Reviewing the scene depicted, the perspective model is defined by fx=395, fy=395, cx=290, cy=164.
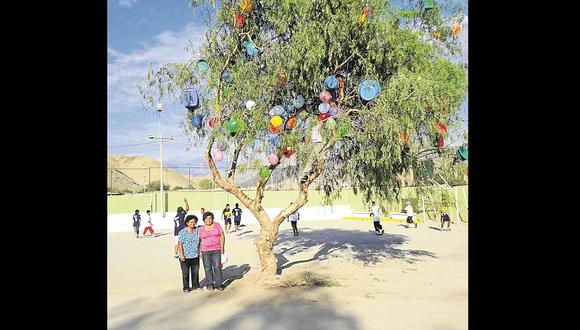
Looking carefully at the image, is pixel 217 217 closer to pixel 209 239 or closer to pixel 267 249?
pixel 267 249

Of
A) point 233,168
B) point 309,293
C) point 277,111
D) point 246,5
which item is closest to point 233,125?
point 277,111

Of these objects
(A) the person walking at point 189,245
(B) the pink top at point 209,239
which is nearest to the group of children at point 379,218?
(B) the pink top at point 209,239

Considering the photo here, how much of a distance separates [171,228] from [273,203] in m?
12.9

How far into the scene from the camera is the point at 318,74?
8055 millimetres

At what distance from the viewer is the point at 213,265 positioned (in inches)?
327

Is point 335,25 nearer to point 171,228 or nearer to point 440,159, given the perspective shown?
point 440,159

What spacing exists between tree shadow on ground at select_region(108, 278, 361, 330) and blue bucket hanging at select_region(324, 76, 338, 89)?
13.9 ft

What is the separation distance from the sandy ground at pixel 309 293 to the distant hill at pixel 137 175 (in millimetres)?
2766

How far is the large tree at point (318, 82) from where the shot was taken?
7867 mm

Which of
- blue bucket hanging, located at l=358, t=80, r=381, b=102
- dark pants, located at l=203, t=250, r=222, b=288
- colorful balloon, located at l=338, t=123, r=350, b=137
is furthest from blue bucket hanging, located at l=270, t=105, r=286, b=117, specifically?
dark pants, located at l=203, t=250, r=222, b=288

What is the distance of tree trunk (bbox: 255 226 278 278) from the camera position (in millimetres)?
9172

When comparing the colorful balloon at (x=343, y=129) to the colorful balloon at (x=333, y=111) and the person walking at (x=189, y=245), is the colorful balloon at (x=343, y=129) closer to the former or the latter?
the colorful balloon at (x=333, y=111)

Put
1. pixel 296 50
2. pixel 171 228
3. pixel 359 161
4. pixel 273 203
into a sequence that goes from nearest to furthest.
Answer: pixel 296 50 < pixel 359 161 < pixel 171 228 < pixel 273 203
